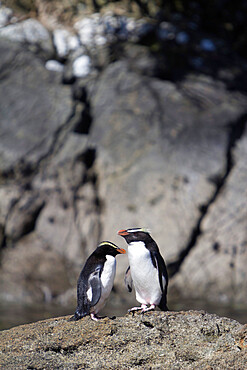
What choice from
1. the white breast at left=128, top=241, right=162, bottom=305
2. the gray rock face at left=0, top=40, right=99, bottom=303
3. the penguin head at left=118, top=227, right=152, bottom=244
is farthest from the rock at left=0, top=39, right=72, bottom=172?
the white breast at left=128, top=241, right=162, bottom=305

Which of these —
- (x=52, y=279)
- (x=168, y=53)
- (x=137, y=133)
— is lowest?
(x=52, y=279)

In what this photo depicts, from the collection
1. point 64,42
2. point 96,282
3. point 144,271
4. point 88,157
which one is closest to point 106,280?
point 96,282

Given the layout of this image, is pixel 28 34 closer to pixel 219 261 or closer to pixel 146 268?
pixel 219 261

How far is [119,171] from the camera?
1235 centimetres

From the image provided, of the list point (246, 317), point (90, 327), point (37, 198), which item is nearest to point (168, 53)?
point (37, 198)

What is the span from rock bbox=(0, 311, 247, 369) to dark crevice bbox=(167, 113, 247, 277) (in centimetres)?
683

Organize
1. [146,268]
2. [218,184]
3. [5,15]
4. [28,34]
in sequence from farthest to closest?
1. [5,15]
2. [28,34]
3. [218,184]
4. [146,268]

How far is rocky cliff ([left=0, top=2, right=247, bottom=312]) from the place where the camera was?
462 inches

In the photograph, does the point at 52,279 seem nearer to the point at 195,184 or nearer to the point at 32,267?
the point at 32,267

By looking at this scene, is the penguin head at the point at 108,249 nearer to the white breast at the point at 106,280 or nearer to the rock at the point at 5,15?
the white breast at the point at 106,280

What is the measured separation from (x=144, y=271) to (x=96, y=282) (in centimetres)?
51

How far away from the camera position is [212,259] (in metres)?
11.7

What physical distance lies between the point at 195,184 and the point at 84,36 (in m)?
6.26

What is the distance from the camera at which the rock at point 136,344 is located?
4.33 metres
